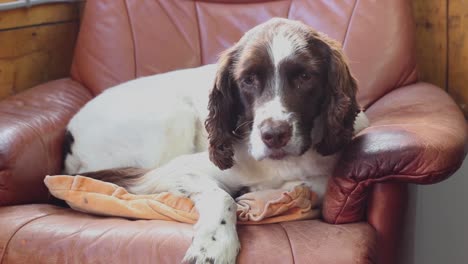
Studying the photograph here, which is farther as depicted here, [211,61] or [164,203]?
[211,61]

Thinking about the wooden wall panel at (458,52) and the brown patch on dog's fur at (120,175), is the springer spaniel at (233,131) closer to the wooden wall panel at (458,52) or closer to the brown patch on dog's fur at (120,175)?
the brown patch on dog's fur at (120,175)

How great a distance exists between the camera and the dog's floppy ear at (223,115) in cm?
199

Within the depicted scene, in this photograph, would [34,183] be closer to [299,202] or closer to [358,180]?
[299,202]

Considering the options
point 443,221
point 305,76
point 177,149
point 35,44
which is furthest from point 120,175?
point 443,221

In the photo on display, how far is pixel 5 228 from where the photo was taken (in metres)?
1.87

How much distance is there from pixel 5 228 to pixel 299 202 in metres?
0.89

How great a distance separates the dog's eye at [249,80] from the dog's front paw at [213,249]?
0.48m

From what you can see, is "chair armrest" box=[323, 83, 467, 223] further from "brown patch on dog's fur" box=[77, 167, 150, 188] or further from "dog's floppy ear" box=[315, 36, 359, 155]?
"brown patch on dog's fur" box=[77, 167, 150, 188]

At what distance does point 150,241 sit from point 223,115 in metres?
0.49

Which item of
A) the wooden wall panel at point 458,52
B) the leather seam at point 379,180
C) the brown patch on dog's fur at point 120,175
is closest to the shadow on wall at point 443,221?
the wooden wall panel at point 458,52

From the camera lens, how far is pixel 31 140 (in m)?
2.20

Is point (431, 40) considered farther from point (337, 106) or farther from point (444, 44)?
point (337, 106)

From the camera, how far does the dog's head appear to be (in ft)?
5.91

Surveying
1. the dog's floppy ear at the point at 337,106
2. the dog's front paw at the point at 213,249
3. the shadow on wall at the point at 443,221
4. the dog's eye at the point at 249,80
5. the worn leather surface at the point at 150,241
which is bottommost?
the shadow on wall at the point at 443,221
